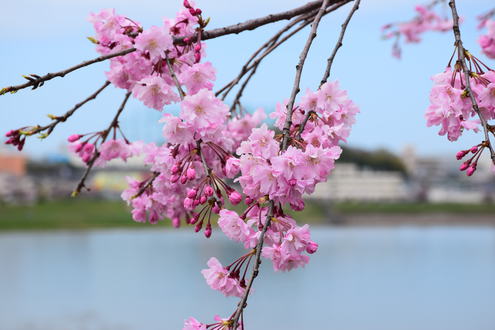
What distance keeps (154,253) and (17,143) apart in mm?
31128

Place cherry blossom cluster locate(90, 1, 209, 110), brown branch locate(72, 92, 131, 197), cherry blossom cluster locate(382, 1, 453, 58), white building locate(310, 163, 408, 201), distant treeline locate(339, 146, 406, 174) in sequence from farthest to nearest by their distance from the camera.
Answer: distant treeline locate(339, 146, 406, 174)
white building locate(310, 163, 408, 201)
cherry blossom cluster locate(382, 1, 453, 58)
brown branch locate(72, 92, 131, 197)
cherry blossom cluster locate(90, 1, 209, 110)

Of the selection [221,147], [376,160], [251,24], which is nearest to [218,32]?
[251,24]

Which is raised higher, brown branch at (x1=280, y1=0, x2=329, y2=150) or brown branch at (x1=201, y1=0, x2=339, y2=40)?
brown branch at (x1=201, y1=0, x2=339, y2=40)

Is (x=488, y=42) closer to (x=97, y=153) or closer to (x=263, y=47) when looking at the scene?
(x=263, y=47)

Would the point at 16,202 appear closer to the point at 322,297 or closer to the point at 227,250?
the point at 227,250

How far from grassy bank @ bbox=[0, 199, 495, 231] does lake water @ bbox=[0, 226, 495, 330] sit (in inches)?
130

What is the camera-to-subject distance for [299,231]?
3.76 ft

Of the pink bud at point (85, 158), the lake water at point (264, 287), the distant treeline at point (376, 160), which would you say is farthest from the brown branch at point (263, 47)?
the distant treeline at point (376, 160)

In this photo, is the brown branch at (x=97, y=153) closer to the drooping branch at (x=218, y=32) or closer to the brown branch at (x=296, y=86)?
the drooping branch at (x=218, y=32)

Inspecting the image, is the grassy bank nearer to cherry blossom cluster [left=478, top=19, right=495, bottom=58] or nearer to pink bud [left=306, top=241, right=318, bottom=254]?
cherry blossom cluster [left=478, top=19, right=495, bottom=58]

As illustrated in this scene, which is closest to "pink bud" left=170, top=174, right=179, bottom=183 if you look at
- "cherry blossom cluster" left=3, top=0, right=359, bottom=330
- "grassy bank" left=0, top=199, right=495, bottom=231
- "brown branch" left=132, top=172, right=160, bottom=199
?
"cherry blossom cluster" left=3, top=0, right=359, bottom=330

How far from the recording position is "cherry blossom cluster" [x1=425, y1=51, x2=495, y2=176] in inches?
51.1

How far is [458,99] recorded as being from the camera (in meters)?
1.31

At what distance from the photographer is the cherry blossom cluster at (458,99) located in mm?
1297
